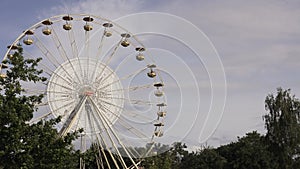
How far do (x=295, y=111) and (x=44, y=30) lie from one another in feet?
84.9

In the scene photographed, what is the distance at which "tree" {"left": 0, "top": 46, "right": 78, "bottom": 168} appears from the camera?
15117mm

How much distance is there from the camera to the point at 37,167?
15484mm

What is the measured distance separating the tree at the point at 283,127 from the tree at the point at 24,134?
28.2 metres

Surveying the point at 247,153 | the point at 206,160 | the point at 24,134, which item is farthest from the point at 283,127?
the point at 24,134

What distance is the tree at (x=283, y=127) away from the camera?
40947mm

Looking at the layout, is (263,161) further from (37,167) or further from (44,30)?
(37,167)

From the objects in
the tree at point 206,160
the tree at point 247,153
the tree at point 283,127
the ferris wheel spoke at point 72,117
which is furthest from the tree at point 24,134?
the tree at point 206,160

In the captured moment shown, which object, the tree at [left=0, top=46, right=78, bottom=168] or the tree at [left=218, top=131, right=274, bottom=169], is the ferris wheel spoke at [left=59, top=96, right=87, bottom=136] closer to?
the tree at [left=0, top=46, right=78, bottom=168]

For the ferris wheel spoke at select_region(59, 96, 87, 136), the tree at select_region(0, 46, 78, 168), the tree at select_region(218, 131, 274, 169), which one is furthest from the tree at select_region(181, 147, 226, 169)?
the tree at select_region(0, 46, 78, 168)

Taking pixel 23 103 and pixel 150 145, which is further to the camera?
pixel 150 145

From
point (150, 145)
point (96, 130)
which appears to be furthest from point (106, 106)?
point (150, 145)

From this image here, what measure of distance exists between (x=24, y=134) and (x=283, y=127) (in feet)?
100

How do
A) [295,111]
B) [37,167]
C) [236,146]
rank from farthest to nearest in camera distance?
[236,146] → [295,111] → [37,167]

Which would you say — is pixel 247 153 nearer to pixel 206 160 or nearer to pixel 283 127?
pixel 206 160
